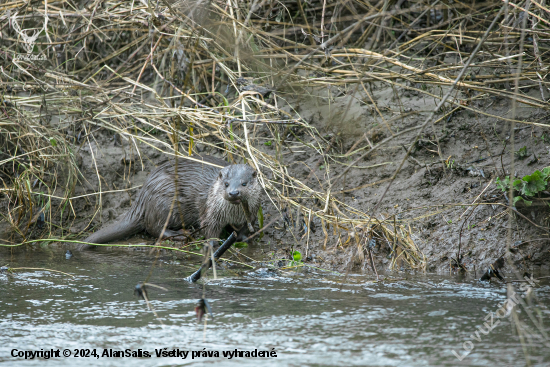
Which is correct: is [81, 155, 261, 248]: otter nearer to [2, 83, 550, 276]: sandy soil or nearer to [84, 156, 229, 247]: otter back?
[84, 156, 229, 247]: otter back

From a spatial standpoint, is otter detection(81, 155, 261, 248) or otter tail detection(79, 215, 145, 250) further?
otter tail detection(79, 215, 145, 250)

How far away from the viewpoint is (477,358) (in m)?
1.91

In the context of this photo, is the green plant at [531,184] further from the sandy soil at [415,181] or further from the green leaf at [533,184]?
the sandy soil at [415,181]

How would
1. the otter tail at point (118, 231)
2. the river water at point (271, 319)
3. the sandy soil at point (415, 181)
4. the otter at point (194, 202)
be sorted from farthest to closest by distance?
the otter tail at point (118, 231) < the otter at point (194, 202) < the sandy soil at point (415, 181) < the river water at point (271, 319)

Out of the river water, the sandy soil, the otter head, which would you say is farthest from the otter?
the river water

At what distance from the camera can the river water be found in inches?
77.3

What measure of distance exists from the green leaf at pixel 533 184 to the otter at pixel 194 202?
5.54 feet

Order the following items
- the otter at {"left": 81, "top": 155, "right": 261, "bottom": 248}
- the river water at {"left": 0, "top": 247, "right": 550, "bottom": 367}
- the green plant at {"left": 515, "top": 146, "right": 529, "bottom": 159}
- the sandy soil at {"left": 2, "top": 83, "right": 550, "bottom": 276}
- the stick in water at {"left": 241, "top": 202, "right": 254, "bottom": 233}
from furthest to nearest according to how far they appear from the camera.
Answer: the otter at {"left": 81, "top": 155, "right": 261, "bottom": 248} → the stick in water at {"left": 241, "top": 202, "right": 254, "bottom": 233} → the green plant at {"left": 515, "top": 146, "right": 529, "bottom": 159} → the sandy soil at {"left": 2, "top": 83, "right": 550, "bottom": 276} → the river water at {"left": 0, "top": 247, "right": 550, "bottom": 367}

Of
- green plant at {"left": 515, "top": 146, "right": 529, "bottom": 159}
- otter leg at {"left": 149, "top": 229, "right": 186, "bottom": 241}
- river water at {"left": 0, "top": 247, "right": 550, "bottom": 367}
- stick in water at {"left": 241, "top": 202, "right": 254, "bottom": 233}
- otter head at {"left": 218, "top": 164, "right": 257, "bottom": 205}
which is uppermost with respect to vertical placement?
green plant at {"left": 515, "top": 146, "right": 529, "bottom": 159}

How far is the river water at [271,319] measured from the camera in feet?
6.44

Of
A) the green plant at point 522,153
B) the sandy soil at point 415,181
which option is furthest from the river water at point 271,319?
the green plant at point 522,153

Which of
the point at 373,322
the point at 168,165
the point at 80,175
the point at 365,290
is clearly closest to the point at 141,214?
the point at 168,165

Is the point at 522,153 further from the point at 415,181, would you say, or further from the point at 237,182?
the point at 237,182

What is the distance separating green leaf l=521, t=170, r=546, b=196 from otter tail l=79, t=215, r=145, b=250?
2.64 metres
